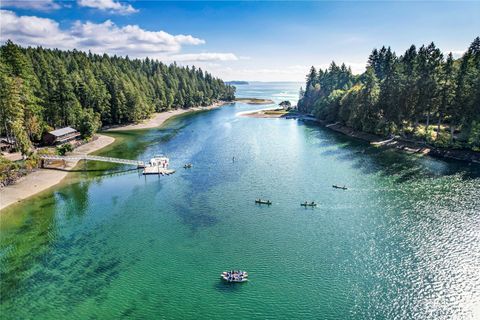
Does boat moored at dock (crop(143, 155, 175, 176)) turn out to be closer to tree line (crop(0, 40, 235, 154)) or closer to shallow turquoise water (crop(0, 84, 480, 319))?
shallow turquoise water (crop(0, 84, 480, 319))

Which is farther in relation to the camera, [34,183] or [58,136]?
[58,136]

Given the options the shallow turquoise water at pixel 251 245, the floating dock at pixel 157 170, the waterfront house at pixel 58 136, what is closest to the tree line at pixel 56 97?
the waterfront house at pixel 58 136

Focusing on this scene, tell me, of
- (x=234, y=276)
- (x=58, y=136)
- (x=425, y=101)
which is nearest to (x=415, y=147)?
(x=425, y=101)

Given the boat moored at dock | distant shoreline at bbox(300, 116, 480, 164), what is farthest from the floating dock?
distant shoreline at bbox(300, 116, 480, 164)

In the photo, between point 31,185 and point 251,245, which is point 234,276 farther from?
point 31,185

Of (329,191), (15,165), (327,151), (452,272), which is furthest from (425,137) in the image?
(15,165)

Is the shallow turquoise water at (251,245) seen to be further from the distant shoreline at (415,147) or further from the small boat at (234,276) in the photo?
the distant shoreline at (415,147)
